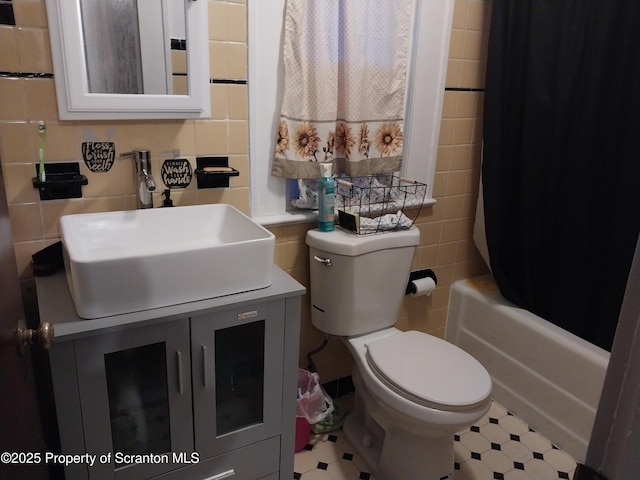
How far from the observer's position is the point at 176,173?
1573 millimetres

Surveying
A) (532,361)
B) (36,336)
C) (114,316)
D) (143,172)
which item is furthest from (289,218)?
(532,361)

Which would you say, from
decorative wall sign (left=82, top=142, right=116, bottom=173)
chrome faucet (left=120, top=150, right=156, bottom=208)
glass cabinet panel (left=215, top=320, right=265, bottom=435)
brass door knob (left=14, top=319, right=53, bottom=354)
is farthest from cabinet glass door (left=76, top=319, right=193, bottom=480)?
decorative wall sign (left=82, top=142, right=116, bottom=173)

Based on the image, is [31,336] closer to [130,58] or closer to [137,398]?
[137,398]

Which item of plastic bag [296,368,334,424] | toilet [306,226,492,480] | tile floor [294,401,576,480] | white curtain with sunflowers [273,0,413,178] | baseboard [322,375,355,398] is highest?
white curtain with sunflowers [273,0,413,178]

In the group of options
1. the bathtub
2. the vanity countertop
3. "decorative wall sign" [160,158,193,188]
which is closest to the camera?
the vanity countertop

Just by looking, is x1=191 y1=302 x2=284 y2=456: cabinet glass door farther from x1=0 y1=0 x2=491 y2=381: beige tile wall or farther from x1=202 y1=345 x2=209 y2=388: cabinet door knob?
x1=0 y1=0 x2=491 y2=381: beige tile wall

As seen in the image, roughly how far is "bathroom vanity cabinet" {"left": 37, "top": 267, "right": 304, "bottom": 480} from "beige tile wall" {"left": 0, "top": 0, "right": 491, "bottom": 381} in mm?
299

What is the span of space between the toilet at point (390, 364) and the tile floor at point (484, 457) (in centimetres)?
8

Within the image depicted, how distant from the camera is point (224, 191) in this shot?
1.67m

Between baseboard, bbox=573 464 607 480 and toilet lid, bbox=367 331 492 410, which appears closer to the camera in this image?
baseboard, bbox=573 464 607 480

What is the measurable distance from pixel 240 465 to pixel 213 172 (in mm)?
920

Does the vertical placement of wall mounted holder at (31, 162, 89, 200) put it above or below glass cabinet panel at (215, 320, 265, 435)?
above

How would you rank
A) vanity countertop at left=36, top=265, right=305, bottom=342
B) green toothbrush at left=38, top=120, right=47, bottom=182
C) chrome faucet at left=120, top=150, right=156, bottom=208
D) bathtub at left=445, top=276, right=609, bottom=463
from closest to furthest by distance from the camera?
vanity countertop at left=36, top=265, right=305, bottom=342, green toothbrush at left=38, top=120, right=47, bottom=182, chrome faucet at left=120, top=150, right=156, bottom=208, bathtub at left=445, top=276, right=609, bottom=463

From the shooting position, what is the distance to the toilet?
1488mm
